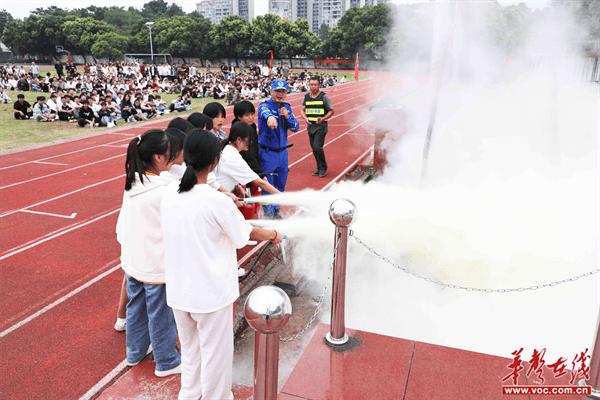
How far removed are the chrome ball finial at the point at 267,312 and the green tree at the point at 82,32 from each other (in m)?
68.8

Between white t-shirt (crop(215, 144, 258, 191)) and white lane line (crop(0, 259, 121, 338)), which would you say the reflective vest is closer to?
white t-shirt (crop(215, 144, 258, 191))

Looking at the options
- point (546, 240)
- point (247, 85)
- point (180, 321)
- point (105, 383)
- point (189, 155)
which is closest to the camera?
point (189, 155)

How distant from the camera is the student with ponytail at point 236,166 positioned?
13.2 feet

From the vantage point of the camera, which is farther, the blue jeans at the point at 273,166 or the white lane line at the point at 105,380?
the blue jeans at the point at 273,166

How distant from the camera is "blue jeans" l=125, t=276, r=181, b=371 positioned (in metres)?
3.03

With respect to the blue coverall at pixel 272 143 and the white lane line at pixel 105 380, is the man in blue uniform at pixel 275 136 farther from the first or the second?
the white lane line at pixel 105 380

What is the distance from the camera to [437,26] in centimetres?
720

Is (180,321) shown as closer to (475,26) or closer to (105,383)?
(105,383)

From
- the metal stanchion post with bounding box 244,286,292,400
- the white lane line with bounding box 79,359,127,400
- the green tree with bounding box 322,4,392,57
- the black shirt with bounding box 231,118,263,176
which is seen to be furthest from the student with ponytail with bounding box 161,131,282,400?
the green tree with bounding box 322,4,392,57

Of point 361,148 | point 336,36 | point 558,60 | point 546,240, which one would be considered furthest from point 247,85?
point 336,36

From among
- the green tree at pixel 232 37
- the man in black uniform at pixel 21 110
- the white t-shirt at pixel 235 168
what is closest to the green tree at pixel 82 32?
the green tree at pixel 232 37

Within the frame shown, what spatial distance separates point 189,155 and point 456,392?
222cm

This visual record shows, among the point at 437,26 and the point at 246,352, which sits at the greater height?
the point at 437,26

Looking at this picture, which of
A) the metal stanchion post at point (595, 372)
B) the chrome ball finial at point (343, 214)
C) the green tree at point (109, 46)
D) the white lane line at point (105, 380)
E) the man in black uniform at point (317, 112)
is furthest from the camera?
the green tree at point (109, 46)
